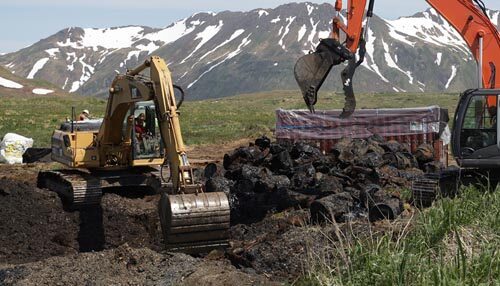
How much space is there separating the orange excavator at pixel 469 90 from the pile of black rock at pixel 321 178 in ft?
4.60

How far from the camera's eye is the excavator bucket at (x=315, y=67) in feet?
45.3

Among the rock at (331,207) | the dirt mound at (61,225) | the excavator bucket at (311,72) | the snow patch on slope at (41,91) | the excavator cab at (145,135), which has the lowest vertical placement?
the snow patch on slope at (41,91)

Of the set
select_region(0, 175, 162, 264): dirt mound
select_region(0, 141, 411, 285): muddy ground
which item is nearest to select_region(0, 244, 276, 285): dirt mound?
select_region(0, 141, 411, 285): muddy ground

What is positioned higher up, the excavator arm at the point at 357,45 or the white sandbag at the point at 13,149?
the excavator arm at the point at 357,45

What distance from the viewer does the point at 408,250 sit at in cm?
747

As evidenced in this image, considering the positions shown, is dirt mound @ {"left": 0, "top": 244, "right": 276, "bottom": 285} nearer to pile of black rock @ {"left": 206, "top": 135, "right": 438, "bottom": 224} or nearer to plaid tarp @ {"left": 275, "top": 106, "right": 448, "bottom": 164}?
pile of black rock @ {"left": 206, "top": 135, "right": 438, "bottom": 224}

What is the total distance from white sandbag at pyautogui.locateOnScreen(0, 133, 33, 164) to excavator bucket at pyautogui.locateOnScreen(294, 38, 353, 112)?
44.7 ft

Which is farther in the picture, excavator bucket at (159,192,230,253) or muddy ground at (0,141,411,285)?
excavator bucket at (159,192,230,253)

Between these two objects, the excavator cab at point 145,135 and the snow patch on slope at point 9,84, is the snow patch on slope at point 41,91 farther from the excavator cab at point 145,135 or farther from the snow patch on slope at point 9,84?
the excavator cab at point 145,135

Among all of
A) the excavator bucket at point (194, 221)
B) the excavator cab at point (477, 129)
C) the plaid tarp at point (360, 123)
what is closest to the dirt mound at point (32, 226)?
the excavator bucket at point (194, 221)

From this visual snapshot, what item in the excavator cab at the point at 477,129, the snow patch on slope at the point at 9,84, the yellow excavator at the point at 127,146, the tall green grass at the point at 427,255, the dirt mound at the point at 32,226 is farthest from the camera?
the snow patch on slope at the point at 9,84

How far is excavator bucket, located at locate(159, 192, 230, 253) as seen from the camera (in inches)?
429

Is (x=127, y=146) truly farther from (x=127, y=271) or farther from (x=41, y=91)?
(x=41, y=91)

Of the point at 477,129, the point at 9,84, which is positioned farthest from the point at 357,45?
the point at 9,84
